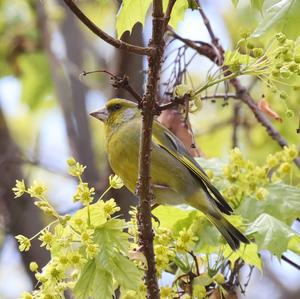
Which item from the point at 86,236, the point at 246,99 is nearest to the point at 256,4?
the point at 86,236

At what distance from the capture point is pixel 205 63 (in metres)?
7.38

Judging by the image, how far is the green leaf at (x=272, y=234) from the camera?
9.36ft

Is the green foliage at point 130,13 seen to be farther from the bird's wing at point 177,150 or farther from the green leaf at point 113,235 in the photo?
the bird's wing at point 177,150

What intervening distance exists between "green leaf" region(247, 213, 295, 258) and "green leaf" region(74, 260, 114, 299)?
62cm

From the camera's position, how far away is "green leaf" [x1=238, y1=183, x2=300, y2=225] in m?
3.18

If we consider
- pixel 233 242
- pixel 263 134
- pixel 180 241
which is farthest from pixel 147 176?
pixel 263 134

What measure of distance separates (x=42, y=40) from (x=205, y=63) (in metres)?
1.93

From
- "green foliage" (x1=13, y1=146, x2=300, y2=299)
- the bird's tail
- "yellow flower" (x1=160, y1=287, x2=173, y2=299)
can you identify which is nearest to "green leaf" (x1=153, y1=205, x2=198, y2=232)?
"green foliage" (x1=13, y1=146, x2=300, y2=299)

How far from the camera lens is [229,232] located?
121 inches

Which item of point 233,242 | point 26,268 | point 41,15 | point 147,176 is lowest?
point 26,268

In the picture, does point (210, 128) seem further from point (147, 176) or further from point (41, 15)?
point (147, 176)

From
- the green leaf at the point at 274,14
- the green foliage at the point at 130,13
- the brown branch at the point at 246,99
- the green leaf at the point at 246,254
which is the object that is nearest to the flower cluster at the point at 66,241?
the green foliage at the point at 130,13

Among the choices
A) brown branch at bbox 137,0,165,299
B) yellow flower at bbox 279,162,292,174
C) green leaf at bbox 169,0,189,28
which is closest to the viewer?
brown branch at bbox 137,0,165,299

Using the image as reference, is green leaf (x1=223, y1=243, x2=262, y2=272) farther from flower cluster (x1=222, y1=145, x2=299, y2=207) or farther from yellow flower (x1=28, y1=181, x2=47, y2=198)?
yellow flower (x1=28, y1=181, x2=47, y2=198)
